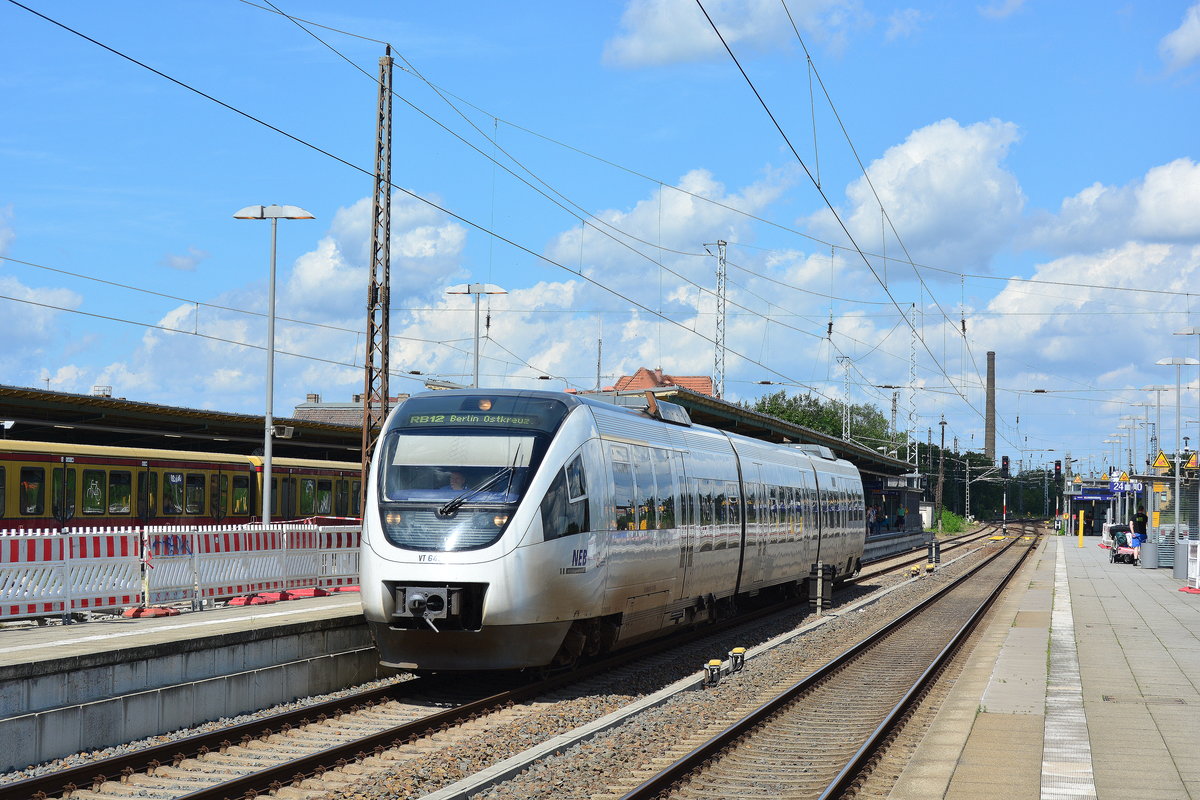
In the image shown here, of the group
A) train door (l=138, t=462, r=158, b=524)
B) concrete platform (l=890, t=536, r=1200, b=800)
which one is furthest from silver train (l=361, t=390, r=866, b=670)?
train door (l=138, t=462, r=158, b=524)

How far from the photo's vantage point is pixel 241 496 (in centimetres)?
3331

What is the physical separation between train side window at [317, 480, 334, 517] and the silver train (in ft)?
66.6

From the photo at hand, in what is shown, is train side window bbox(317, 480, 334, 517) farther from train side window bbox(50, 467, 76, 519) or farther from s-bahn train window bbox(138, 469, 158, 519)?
train side window bbox(50, 467, 76, 519)

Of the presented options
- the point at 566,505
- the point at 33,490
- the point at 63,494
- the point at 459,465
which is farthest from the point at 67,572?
the point at 63,494

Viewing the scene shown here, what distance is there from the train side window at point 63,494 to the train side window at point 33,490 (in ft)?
0.92

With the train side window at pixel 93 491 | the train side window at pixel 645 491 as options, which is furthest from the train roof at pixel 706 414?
the train side window at pixel 93 491

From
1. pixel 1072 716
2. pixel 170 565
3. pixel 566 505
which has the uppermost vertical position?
pixel 566 505

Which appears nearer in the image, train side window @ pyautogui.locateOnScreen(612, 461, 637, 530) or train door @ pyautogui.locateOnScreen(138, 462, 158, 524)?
train side window @ pyautogui.locateOnScreen(612, 461, 637, 530)

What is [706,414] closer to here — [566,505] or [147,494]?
[147,494]

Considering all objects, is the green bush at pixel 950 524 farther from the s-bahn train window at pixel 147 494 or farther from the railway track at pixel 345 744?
the railway track at pixel 345 744

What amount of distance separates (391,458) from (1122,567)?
1465 inches

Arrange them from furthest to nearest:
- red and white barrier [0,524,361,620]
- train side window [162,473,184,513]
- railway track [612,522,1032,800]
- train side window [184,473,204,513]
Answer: train side window [184,473,204,513]
train side window [162,473,184,513]
red and white barrier [0,524,361,620]
railway track [612,522,1032,800]

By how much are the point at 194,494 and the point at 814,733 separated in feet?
71.3

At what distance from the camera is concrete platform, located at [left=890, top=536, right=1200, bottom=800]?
9.83m
